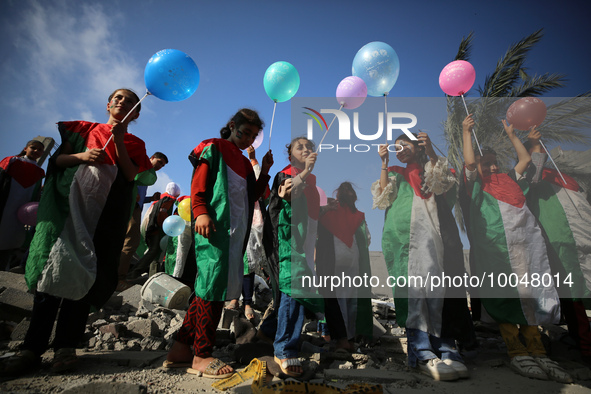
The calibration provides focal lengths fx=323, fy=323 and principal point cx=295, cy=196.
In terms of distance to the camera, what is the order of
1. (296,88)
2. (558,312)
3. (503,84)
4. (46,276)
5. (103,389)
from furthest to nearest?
(503,84)
(296,88)
(558,312)
(46,276)
(103,389)

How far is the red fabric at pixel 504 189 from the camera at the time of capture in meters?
2.59

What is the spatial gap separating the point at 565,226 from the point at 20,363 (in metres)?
3.91

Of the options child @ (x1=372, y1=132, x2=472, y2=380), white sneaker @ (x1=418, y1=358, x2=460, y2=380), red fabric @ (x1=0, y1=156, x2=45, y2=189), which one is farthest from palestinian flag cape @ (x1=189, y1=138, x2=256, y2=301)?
red fabric @ (x1=0, y1=156, x2=45, y2=189)

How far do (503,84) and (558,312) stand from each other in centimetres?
904

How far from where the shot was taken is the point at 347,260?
318 centimetres

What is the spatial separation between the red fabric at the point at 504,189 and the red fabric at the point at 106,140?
8.95ft

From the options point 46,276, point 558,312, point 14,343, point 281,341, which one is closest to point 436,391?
point 281,341

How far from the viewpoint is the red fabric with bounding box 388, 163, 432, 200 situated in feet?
8.45

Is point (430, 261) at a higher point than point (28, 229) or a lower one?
lower

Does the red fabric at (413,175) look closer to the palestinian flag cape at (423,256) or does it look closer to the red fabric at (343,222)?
the palestinian flag cape at (423,256)

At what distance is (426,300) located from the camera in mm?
2363

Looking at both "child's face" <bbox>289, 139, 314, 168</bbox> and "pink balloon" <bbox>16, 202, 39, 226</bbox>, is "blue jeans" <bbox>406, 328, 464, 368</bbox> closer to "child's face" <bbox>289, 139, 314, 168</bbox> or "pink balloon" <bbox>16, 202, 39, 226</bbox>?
"child's face" <bbox>289, 139, 314, 168</bbox>

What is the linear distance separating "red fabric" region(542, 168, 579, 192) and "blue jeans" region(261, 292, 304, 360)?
2.39 meters

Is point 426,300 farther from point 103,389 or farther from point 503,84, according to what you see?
point 503,84
